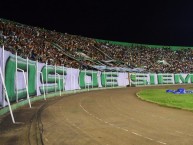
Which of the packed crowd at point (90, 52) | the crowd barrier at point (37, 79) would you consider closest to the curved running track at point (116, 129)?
the crowd barrier at point (37, 79)

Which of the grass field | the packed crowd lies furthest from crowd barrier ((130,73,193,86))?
the grass field

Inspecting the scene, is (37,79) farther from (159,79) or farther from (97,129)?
(159,79)

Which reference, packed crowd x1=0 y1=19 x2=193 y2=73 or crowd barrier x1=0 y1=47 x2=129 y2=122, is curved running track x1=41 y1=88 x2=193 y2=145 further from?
packed crowd x1=0 y1=19 x2=193 y2=73

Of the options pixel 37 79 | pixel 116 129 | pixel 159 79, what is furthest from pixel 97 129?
pixel 159 79

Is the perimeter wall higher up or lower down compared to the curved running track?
higher up

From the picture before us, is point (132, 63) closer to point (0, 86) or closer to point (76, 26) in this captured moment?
point (76, 26)

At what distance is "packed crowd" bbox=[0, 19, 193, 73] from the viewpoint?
46709 mm

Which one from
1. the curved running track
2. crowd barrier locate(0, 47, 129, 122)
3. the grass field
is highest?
crowd barrier locate(0, 47, 129, 122)

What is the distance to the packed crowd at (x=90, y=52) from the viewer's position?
46.7 metres

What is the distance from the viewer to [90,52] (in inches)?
2601

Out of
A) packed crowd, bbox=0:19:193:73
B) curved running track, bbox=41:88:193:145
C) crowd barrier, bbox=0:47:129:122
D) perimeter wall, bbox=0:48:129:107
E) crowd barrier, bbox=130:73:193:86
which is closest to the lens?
curved running track, bbox=41:88:193:145

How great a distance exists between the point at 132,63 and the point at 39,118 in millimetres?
56258

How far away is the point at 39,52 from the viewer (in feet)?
146

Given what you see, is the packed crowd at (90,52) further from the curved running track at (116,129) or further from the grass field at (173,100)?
the curved running track at (116,129)
